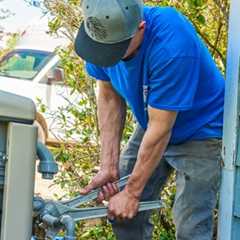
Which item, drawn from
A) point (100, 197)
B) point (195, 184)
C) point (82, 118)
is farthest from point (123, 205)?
point (82, 118)

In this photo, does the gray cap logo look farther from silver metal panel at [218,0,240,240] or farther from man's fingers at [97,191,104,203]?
man's fingers at [97,191,104,203]

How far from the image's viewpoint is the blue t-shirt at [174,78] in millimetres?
2699

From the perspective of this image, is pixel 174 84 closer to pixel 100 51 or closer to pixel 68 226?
pixel 100 51

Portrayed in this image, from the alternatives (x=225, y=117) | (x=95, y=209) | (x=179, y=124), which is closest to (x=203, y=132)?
(x=179, y=124)

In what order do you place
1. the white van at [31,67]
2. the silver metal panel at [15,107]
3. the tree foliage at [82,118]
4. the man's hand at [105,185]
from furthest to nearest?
the white van at [31,67] → the tree foliage at [82,118] → the man's hand at [105,185] → the silver metal panel at [15,107]

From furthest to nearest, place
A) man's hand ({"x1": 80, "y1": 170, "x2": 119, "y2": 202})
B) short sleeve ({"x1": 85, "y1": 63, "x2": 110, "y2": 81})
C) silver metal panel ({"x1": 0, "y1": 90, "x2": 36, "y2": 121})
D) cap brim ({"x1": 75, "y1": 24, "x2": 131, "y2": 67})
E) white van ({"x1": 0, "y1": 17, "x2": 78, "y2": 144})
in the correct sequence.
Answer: white van ({"x1": 0, "y1": 17, "x2": 78, "y2": 144})
short sleeve ({"x1": 85, "y1": 63, "x2": 110, "y2": 81})
man's hand ({"x1": 80, "y1": 170, "x2": 119, "y2": 202})
cap brim ({"x1": 75, "y1": 24, "x2": 131, "y2": 67})
silver metal panel ({"x1": 0, "y1": 90, "x2": 36, "y2": 121})

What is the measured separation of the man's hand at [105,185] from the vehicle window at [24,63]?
7151 mm

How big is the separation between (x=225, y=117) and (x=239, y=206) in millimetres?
370

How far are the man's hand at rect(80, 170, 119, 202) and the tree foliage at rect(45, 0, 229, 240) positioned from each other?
1.22 m

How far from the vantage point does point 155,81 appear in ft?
9.01

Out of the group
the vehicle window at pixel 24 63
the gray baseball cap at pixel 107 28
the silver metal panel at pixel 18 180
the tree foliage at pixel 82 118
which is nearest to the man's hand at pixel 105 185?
the gray baseball cap at pixel 107 28

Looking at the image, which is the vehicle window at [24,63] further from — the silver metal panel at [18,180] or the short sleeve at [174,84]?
the silver metal panel at [18,180]

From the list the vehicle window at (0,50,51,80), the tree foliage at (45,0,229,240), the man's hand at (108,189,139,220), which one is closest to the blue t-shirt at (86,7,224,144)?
the man's hand at (108,189,139,220)

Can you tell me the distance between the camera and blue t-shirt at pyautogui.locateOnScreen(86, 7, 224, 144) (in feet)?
8.86
